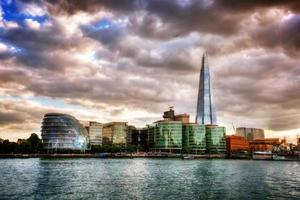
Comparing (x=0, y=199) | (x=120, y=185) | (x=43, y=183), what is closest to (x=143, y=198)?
(x=120, y=185)

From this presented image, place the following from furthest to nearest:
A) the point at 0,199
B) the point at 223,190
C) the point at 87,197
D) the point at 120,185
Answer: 1. the point at 120,185
2. the point at 223,190
3. the point at 87,197
4. the point at 0,199

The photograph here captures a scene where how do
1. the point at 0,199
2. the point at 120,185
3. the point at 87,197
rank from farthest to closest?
the point at 120,185
the point at 87,197
the point at 0,199

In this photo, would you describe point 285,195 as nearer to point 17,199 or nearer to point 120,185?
point 120,185

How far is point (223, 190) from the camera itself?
5781 centimetres

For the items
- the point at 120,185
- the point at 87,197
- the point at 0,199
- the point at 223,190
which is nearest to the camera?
the point at 0,199

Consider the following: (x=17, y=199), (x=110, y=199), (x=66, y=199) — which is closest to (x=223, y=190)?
(x=110, y=199)

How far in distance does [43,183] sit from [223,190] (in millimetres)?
32667

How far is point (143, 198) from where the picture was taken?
163 ft

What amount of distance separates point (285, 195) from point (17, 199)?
126 ft

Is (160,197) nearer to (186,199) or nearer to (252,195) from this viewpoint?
(186,199)

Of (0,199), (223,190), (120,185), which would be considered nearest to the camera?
(0,199)

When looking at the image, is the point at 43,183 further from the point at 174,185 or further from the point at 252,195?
the point at 252,195

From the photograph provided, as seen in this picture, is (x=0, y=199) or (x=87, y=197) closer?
(x=0, y=199)

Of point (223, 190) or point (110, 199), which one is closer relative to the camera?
point (110, 199)
